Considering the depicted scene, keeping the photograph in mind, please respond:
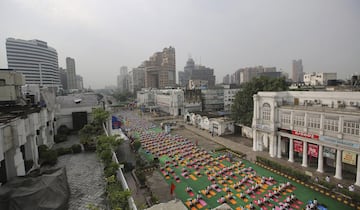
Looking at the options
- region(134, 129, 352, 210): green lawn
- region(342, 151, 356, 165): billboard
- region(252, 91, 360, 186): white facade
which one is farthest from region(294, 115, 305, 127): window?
region(134, 129, 352, 210): green lawn

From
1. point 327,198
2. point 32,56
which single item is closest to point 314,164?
point 327,198

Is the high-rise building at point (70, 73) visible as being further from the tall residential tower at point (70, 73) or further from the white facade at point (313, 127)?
the white facade at point (313, 127)

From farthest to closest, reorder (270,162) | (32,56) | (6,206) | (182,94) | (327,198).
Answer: (32,56) < (182,94) < (270,162) < (327,198) < (6,206)

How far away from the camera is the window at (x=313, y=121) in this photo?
2155cm

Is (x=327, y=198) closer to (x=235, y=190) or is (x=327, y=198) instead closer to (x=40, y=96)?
(x=235, y=190)

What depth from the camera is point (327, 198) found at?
17.4 meters

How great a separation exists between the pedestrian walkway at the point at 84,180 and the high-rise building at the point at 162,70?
→ 121322mm

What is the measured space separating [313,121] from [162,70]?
123849 millimetres

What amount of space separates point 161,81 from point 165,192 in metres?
124

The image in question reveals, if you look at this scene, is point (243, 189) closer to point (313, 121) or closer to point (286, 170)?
point (286, 170)

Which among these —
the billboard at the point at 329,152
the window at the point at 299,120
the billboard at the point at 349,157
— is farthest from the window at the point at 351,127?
the window at the point at 299,120

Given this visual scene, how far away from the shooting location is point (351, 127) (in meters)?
18.7

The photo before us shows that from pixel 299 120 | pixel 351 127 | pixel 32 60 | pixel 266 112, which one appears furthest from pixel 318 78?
pixel 32 60

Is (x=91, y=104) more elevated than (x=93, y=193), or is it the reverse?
(x=91, y=104)
